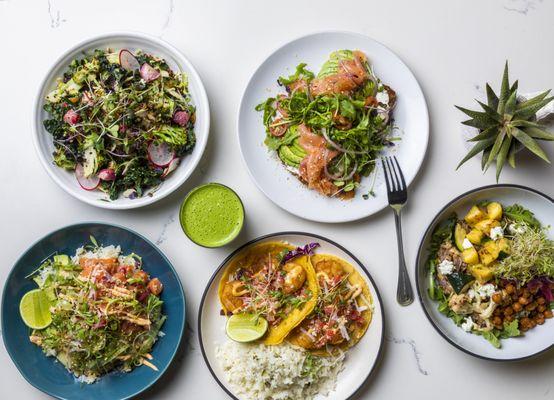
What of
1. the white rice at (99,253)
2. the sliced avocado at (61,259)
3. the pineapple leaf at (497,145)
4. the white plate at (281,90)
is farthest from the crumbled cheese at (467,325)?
the sliced avocado at (61,259)

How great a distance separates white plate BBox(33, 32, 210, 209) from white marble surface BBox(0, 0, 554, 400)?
6.2 inches

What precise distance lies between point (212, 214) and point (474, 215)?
1.55m

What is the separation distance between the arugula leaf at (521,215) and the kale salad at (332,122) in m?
0.83

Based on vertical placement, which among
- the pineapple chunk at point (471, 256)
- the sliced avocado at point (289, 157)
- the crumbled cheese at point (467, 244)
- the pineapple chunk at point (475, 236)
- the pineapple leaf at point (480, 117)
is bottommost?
the pineapple chunk at point (471, 256)

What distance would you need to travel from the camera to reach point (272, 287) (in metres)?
3.29

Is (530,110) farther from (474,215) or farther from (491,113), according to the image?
(474,215)

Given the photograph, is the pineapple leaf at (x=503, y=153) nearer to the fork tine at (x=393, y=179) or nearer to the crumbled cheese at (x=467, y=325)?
the fork tine at (x=393, y=179)

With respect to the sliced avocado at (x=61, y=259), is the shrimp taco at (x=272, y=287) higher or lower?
higher

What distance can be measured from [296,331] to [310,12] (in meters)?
1.98

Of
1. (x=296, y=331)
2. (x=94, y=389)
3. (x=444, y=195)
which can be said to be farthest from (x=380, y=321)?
(x=94, y=389)

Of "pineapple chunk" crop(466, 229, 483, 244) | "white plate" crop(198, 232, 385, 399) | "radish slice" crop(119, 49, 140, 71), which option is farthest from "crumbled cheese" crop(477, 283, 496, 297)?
"radish slice" crop(119, 49, 140, 71)

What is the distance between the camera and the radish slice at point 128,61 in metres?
3.24

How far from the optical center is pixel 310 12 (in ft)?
11.3

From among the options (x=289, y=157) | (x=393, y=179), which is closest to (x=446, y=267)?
(x=393, y=179)
